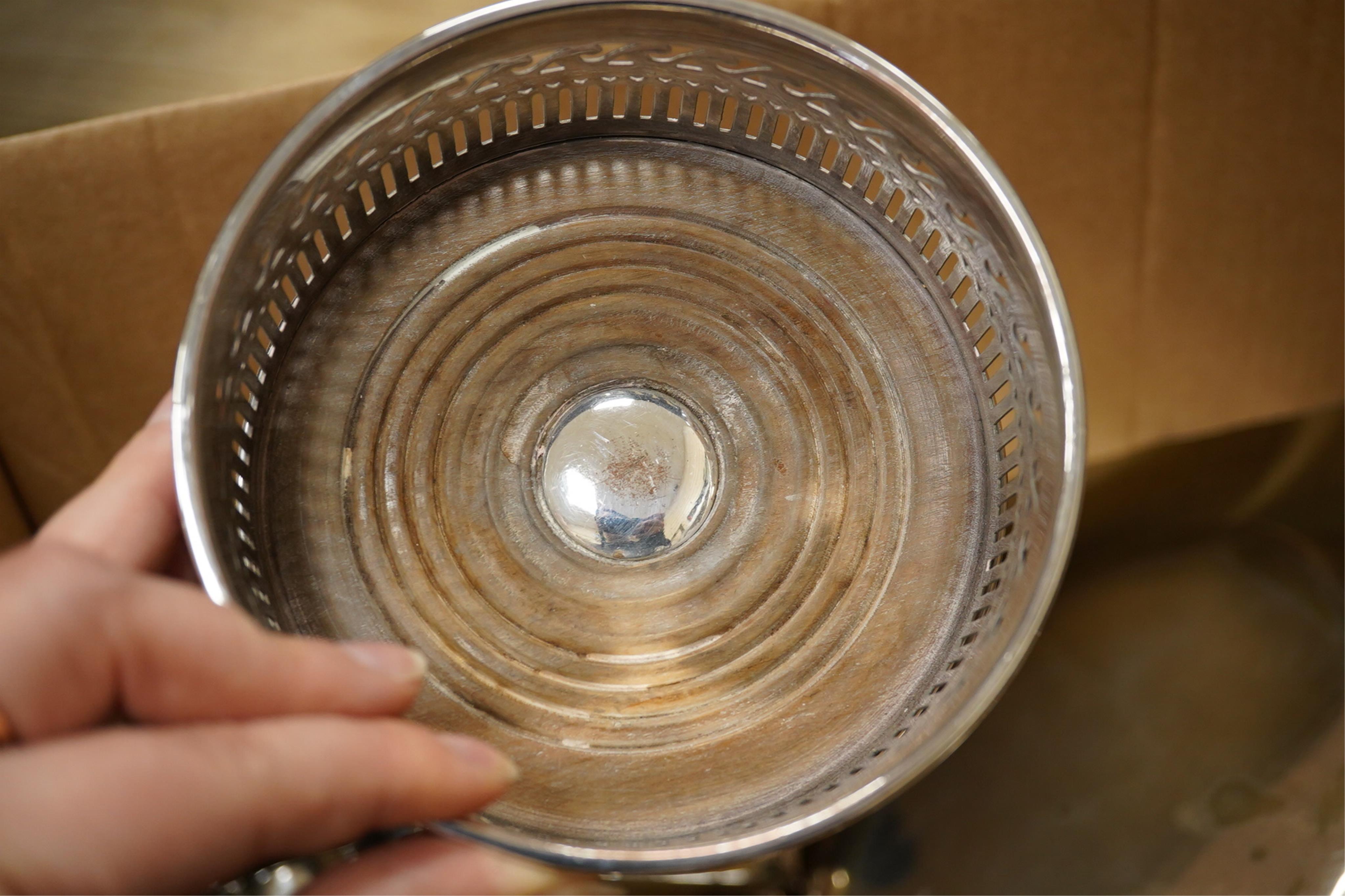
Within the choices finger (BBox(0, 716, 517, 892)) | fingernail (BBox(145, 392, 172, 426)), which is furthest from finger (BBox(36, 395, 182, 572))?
finger (BBox(0, 716, 517, 892))

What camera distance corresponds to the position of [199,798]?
280mm

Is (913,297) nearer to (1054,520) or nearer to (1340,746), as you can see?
(1054,520)

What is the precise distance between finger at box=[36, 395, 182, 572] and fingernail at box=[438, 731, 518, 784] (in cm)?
17

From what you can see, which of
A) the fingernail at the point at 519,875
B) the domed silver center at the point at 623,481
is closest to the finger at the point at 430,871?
the fingernail at the point at 519,875

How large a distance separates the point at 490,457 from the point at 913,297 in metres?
0.23

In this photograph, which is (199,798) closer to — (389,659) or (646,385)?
(389,659)

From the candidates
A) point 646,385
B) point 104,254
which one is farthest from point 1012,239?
point 104,254

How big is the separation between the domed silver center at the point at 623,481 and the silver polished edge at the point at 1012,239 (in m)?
0.16

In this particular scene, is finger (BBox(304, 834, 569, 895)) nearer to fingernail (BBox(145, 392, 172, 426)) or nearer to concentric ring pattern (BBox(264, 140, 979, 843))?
concentric ring pattern (BBox(264, 140, 979, 843))

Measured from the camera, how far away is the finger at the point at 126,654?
11.7 inches

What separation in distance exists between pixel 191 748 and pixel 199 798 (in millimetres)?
16

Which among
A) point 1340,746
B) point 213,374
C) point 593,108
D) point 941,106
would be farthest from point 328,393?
point 1340,746

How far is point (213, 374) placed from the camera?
373 mm

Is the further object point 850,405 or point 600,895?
point 600,895
